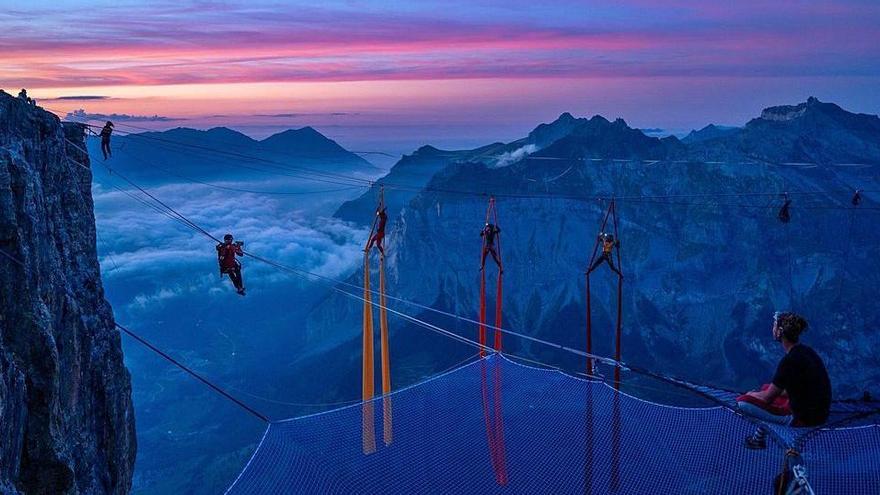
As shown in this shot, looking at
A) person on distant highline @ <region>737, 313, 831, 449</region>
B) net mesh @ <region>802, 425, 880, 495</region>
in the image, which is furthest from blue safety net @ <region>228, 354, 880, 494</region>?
person on distant highline @ <region>737, 313, 831, 449</region>

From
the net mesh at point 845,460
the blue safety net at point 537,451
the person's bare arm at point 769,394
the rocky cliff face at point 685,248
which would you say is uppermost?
the person's bare arm at point 769,394

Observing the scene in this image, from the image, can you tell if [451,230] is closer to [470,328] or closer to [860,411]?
Result: [470,328]

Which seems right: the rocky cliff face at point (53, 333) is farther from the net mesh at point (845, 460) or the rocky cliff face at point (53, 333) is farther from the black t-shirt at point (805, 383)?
the net mesh at point (845, 460)

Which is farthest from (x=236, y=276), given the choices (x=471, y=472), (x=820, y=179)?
(x=820, y=179)

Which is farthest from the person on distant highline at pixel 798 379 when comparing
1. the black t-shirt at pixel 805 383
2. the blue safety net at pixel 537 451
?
the blue safety net at pixel 537 451

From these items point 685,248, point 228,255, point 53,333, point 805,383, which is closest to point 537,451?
point 805,383

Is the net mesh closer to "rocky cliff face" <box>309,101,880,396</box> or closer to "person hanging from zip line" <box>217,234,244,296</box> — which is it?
"person hanging from zip line" <box>217,234,244,296</box>

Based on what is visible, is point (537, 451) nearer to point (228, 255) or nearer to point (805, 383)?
point (805, 383)
